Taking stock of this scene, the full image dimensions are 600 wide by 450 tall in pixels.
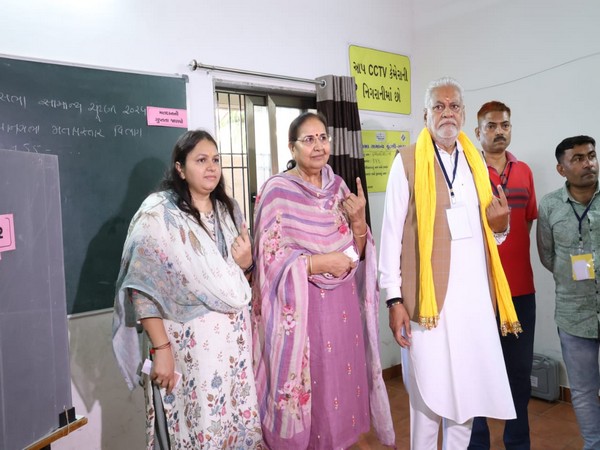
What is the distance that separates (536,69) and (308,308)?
238 cm

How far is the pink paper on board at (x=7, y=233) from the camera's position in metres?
1.13

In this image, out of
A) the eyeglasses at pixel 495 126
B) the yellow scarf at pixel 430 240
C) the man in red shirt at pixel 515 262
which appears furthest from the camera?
the eyeglasses at pixel 495 126

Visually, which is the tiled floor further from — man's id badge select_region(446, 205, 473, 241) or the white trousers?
man's id badge select_region(446, 205, 473, 241)

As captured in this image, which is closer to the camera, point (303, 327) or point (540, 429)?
point (303, 327)

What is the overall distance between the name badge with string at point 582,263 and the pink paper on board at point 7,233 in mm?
2283

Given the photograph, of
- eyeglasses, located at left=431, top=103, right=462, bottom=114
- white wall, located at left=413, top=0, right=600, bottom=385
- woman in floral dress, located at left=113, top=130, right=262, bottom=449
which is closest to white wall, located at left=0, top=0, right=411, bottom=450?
woman in floral dress, located at left=113, top=130, right=262, bottom=449

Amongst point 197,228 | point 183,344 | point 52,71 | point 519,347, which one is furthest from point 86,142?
point 519,347

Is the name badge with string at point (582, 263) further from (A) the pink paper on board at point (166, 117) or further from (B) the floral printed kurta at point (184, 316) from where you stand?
(A) the pink paper on board at point (166, 117)

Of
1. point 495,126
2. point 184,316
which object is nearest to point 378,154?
point 495,126

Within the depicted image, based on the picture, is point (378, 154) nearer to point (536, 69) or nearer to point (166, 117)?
point (536, 69)

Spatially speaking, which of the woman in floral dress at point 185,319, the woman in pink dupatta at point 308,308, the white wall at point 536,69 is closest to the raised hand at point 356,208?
the woman in pink dupatta at point 308,308

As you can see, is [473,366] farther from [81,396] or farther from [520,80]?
[520,80]

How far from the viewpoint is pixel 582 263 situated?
2201 mm

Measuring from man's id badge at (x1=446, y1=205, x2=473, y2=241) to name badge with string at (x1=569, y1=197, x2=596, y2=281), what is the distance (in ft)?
2.54
